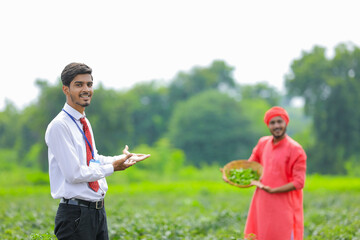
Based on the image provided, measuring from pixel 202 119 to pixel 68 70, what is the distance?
41.6 metres

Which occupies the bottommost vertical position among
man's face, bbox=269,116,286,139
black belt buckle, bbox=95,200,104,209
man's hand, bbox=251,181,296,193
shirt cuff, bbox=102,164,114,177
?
black belt buckle, bbox=95,200,104,209

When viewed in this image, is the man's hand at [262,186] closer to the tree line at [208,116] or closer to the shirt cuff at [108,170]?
the shirt cuff at [108,170]

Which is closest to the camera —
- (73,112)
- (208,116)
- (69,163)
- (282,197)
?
(69,163)

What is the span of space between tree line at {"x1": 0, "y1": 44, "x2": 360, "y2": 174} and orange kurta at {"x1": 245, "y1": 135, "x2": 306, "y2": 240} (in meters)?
21.4

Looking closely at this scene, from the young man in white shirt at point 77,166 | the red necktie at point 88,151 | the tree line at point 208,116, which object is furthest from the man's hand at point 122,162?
the tree line at point 208,116

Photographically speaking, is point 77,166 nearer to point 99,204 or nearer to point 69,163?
point 69,163

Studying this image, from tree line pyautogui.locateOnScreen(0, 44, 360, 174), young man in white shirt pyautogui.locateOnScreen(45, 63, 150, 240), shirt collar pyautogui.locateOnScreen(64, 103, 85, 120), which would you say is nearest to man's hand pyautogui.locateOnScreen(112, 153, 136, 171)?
young man in white shirt pyautogui.locateOnScreen(45, 63, 150, 240)

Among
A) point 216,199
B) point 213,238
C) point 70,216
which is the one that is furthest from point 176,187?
point 70,216

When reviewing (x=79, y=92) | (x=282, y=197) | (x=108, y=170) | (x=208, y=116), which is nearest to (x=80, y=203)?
(x=108, y=170)

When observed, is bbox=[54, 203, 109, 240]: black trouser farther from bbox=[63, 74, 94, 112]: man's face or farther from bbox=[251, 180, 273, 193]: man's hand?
bbox=[251, 180, 273, 193]: man's hand

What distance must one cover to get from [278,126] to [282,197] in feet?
2.39

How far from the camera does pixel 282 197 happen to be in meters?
4.62

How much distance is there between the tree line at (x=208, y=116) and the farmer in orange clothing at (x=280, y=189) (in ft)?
70.0

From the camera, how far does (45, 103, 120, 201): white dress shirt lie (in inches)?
118
